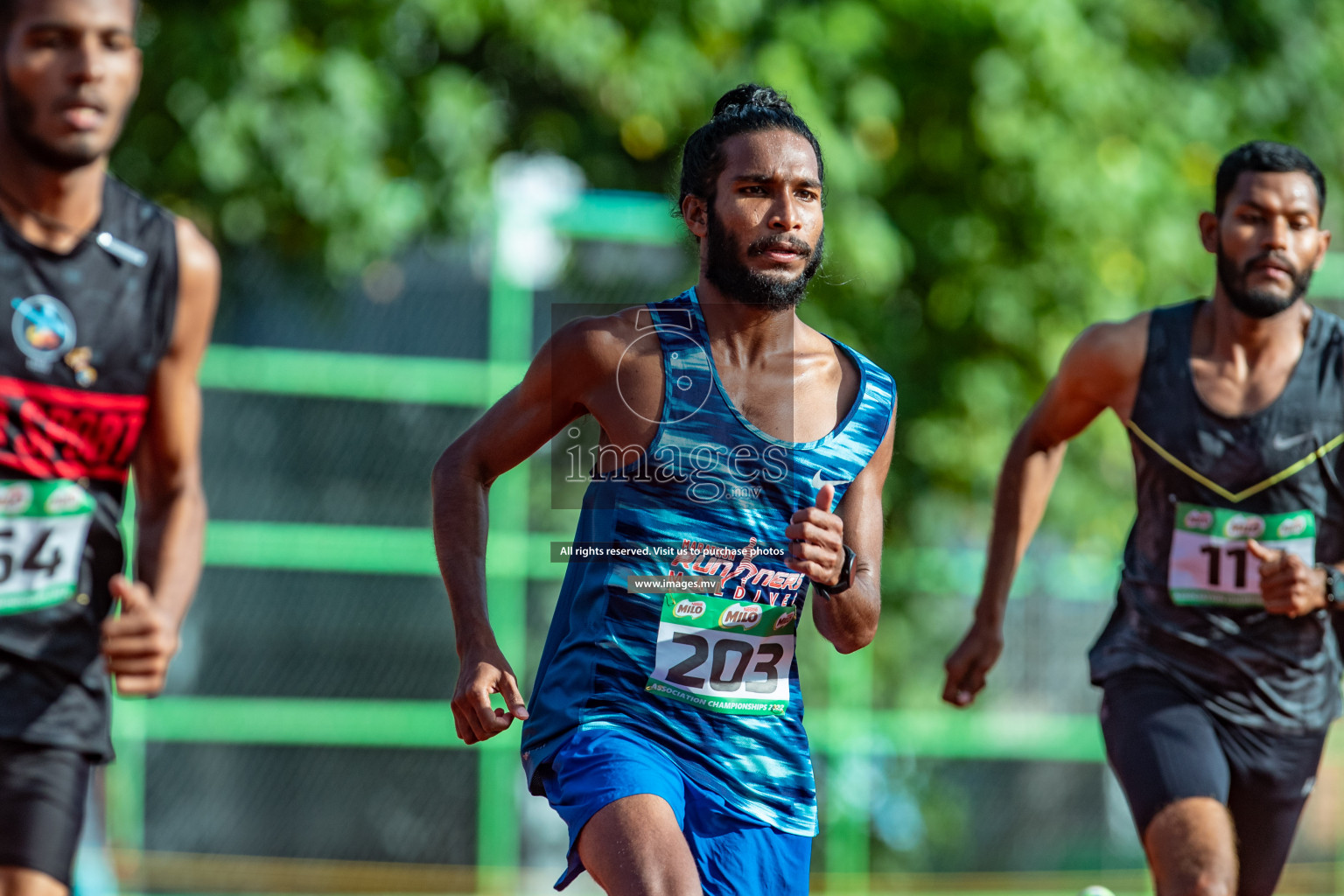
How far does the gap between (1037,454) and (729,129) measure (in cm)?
193

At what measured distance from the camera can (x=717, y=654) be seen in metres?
3.96

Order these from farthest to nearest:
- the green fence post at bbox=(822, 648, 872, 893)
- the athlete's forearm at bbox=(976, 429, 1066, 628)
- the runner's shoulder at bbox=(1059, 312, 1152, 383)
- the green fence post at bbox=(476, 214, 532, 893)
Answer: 1. the green fence post at bbox=(822, 648, 872, 893)
2. the green fence post at bbox=(476, 214, 532, 893)
3. the athlete's forearm at bbox=(976, 429, 1066, 628)
4. the runner's shoulder at bbox=(1059, 312, 1152, 383)

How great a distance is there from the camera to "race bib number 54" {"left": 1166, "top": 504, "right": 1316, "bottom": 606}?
17.0ft

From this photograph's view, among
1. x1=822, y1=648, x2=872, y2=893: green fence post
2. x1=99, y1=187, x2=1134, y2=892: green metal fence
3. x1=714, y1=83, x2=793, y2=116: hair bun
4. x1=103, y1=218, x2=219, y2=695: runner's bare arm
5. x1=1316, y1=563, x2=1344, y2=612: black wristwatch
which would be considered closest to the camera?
x1=103, y1=218, x2=219, y2=695: runner's bare arm

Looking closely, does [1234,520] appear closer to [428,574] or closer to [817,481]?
[817,481]

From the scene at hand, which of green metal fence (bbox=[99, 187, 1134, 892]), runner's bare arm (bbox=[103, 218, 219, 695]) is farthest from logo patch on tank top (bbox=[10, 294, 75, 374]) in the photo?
green metal fence (bbox=[99, 187, 1134, 892])

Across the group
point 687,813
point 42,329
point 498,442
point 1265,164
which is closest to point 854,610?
point 687,813

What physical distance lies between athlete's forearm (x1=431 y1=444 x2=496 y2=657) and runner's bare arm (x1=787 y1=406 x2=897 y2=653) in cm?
84

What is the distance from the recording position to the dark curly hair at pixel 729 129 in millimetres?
4246

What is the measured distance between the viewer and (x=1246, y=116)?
1097cm

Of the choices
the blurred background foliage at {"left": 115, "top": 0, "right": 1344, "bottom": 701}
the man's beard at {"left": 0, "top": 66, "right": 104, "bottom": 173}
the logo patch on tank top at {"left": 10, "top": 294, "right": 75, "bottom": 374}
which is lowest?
the logo patch on tank top at {"left": 10, "top": 294, "right": 75, "bottom": 374}

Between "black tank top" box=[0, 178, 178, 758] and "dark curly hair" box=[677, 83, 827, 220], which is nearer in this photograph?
"black tank top" box=[0, 178, 178, 758]

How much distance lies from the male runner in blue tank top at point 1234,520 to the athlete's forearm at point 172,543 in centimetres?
260

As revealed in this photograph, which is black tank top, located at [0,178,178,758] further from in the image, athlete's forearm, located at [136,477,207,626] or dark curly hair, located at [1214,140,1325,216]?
dark curly hair, located at [1214,140,1325,216]
